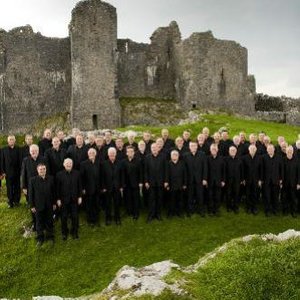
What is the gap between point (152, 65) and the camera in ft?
165

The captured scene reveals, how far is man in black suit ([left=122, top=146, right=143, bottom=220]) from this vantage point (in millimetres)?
20203

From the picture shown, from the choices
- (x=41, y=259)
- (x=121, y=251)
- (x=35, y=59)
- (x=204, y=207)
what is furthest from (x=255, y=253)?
(x=35, y=59)

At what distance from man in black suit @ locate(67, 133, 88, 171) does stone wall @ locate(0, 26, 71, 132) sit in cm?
2718

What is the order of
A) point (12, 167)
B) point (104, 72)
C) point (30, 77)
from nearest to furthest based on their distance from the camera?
point (12, 167) → point (104, 72) → point (30, 77)

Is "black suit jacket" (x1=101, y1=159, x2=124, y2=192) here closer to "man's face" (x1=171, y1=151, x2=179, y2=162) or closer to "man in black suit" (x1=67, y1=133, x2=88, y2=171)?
"man in black suit" (x1=67, y1=133, x2=88, y2=171)

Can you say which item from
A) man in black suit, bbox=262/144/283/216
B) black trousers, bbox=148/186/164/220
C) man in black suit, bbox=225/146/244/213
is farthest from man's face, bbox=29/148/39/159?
man in black suit, bbox=262/144/283/216

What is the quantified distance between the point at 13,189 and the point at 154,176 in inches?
206

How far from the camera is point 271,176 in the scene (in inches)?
837

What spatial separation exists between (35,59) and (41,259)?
1273 inches

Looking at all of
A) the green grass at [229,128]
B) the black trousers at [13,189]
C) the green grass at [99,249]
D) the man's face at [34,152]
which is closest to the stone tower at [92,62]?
the green grass at [229,128]

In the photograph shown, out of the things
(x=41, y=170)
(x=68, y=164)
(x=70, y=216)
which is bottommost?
(x=70, y=216)

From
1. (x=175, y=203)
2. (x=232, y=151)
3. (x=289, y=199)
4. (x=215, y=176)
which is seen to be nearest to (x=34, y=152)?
(x=175, y=203)

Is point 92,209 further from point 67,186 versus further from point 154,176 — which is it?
point 154,176

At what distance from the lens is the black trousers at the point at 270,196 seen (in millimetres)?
21328
